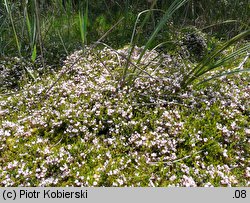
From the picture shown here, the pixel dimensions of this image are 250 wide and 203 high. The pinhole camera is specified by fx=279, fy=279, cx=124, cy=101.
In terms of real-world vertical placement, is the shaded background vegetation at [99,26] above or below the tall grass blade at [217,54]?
below

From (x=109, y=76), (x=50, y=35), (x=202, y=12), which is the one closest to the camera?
(x=109, y=76)

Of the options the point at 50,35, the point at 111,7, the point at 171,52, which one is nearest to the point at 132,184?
the point at 171,52

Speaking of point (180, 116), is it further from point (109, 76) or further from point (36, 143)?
point (36, 143)

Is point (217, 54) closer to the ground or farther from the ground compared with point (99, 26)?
farther from the ground

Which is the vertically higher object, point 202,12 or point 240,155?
point 202,12

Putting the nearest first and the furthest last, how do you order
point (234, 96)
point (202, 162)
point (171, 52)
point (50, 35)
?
point (202, 162) < point (234, 96) < point (171, 52) < point (50, 35)

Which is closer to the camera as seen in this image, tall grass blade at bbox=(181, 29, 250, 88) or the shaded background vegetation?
tall grass blade at bbox=(181, 29, 250, 88)

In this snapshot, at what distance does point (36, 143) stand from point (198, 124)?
2.59 meters

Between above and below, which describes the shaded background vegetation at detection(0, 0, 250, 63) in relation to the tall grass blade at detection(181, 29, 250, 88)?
below

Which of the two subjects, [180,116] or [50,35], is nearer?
[180,116]

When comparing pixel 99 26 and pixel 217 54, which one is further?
pixel 99 26

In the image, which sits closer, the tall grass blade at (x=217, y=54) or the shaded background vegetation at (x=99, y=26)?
the tall grass blade at (x=217, y=54)

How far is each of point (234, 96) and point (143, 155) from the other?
7.25 ft

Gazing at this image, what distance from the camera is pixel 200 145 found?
4.27 m
